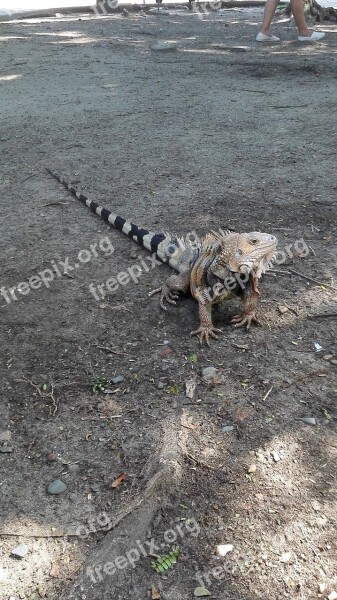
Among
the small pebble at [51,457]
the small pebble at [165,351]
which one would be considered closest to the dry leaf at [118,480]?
the small pebble at [51,457]

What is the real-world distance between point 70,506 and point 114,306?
4.98 ft

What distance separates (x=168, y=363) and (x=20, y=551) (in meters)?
1.27

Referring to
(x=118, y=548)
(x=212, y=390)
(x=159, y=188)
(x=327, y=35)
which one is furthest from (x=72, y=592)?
(x=327, y=35)

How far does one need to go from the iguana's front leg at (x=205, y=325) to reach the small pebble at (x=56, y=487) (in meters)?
1.16

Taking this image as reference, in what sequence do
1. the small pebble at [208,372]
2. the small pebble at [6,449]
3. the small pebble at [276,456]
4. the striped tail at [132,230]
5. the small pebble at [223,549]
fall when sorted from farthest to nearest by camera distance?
the striped tail at [132,230] → the small pebble at [208,372] → the small pebble at [6,449] → the small pebble at [276,456] → the small pebble at [223,549]

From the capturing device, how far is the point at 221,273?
11.1 ft

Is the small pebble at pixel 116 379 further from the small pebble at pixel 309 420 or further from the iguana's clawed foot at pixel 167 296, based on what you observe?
the small pebble at pixel 309 420

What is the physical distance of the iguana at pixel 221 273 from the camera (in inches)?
129

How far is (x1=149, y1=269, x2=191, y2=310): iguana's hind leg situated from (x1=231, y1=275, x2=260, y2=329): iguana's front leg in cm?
43

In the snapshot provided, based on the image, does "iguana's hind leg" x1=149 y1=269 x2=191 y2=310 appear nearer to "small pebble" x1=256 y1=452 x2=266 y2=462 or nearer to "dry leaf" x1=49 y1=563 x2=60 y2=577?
"small pebble" x1=256 y1=452 x2=266 y2=462

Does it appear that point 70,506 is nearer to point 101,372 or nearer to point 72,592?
point 72,592

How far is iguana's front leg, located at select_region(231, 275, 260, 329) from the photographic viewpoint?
11.0ft

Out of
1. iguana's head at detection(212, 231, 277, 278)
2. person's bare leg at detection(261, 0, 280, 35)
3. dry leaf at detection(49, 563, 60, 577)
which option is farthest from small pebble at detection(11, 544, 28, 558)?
person's bare leg at detection(261, 0, 280, 35)

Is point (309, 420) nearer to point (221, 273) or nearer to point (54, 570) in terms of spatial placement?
point (221, 273)
